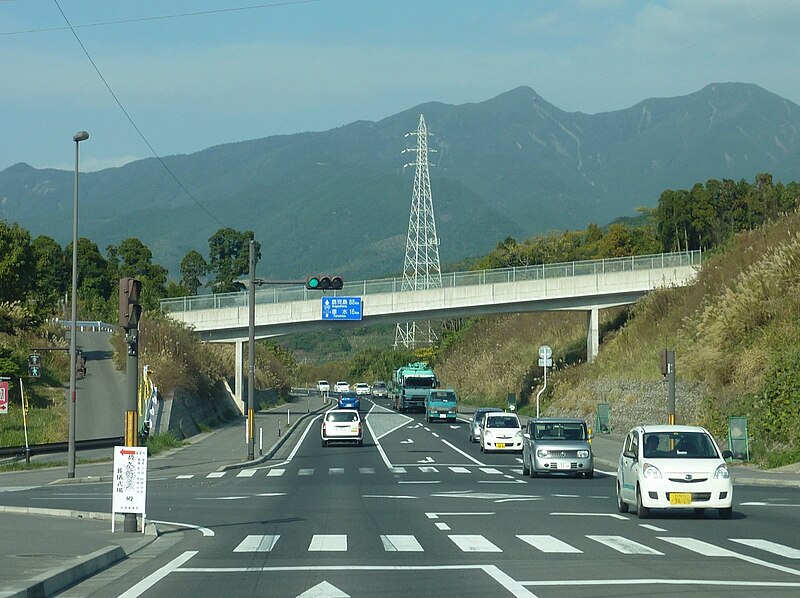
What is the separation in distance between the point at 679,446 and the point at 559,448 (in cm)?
1166

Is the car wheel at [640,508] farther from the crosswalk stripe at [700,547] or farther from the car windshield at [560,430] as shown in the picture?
the car windshield at [560,430]

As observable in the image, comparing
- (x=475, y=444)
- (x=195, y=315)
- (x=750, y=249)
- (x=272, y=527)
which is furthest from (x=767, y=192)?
(x=272, y=527)

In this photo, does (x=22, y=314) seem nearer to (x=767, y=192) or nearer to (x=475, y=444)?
(x=475, y=444)

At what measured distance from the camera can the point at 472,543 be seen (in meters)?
17.7

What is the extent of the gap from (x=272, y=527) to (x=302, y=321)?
172ft

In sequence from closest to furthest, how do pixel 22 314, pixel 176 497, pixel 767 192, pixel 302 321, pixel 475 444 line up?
pixel 176 497 → pixel 475 444 → pixel 22 314 → pixel 302 321 → pixel 767 192

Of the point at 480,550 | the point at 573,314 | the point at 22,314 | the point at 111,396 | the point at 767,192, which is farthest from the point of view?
the point at 767,192

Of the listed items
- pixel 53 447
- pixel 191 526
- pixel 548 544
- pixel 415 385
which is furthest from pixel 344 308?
pixel 548 544

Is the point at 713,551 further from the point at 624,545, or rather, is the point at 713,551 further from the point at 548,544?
the point at 548,544

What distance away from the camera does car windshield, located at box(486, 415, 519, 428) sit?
4653 centimetres

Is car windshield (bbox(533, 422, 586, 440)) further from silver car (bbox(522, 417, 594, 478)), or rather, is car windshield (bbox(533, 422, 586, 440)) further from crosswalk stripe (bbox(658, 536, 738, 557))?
crosswalk stripe (bbox(658, 536, 738, 557))

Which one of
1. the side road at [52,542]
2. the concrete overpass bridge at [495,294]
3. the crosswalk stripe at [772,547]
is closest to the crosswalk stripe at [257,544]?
the side road at [52,542]

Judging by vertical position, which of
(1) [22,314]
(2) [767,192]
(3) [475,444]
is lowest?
(3) [475,444]

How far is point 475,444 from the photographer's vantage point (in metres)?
51.8
